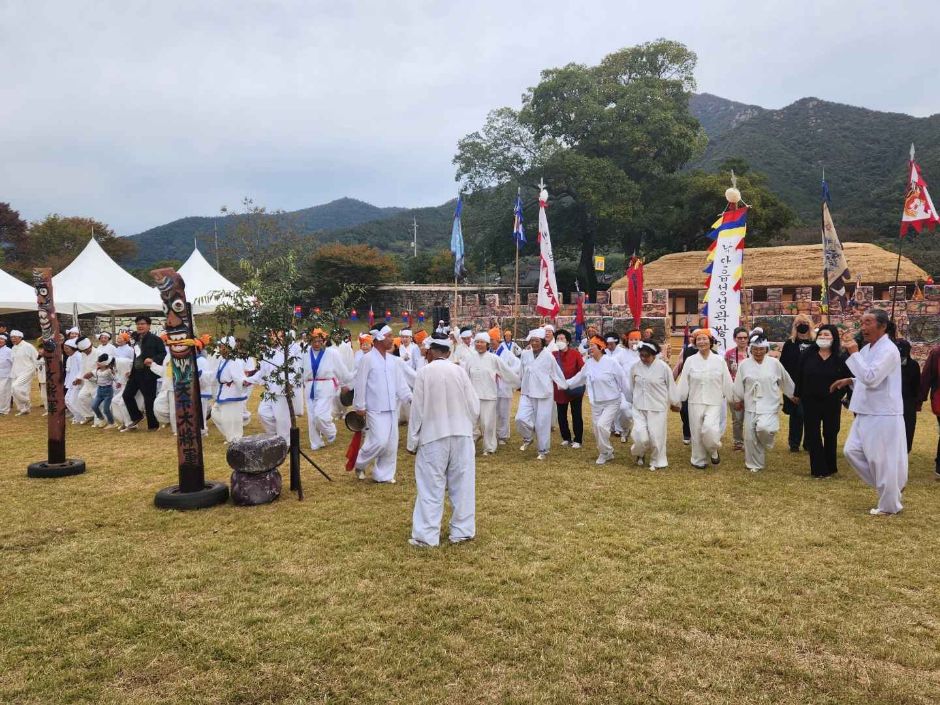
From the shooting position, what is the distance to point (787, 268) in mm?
26562

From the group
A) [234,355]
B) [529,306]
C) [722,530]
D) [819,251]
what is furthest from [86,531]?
[819,251]

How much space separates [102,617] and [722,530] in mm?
4718

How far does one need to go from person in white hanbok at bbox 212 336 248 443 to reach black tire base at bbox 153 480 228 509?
2946mm

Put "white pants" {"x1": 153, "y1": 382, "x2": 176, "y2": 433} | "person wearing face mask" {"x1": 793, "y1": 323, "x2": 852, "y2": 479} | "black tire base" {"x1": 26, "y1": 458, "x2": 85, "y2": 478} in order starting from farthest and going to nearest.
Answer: "white pants" {"x1": 153, "y1": 382, "x2": 176, "y2": 433}, "black tire base" {"x1": 26, "y1": 458, "x2": 85, "y2": 478}, "person wearing face mask" {"x1": 793, "y1": 323, "x2": 852, "y2": 479}

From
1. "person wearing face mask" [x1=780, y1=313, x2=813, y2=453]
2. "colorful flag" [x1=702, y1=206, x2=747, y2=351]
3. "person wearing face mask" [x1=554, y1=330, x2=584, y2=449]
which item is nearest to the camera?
"person wearing face mask" [x1=780, y1=313, x2=813, y2=453]

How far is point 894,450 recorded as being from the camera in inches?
226

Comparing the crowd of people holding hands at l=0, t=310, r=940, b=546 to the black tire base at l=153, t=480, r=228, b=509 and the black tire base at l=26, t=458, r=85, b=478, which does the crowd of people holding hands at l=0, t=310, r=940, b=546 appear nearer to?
the black tire base at l=153, t=480, r=228, b=509

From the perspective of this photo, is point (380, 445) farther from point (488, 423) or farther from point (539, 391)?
point (539, 391)

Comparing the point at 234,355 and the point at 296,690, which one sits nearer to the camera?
the point at 296,690

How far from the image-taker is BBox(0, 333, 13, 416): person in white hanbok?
44.4 ft

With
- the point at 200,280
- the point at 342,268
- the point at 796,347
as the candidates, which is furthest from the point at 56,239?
the point at 796,347

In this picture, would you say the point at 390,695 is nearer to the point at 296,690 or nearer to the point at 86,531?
the point at 296,690

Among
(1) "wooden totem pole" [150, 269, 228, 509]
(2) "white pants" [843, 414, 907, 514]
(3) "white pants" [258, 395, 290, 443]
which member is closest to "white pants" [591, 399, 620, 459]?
(2) "white pants" [843, 414, 907, 514]

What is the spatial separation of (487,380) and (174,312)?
169 inches
